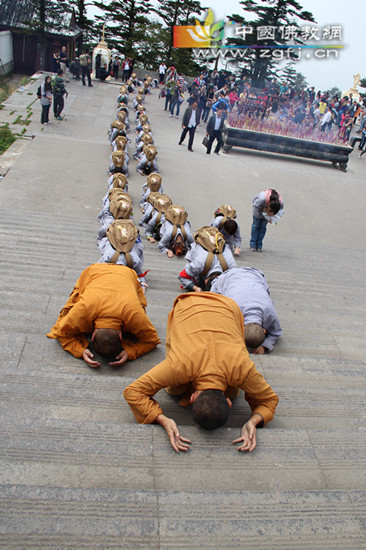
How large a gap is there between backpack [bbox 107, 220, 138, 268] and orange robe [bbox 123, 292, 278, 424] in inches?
70.9

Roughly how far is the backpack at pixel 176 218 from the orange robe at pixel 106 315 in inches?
111

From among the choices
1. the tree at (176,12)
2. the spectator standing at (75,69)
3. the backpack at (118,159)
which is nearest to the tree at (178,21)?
the tree at (176,12)

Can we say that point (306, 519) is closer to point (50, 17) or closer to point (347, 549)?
point (347, 549)

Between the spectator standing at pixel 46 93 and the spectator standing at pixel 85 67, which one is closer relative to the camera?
the spectator standing at pixel 46 93

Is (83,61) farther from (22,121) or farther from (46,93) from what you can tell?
(22,121)

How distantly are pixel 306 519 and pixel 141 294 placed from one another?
241cm

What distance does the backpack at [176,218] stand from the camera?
6383mm

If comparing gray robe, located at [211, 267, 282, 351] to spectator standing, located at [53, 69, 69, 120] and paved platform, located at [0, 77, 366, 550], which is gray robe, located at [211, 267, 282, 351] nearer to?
paved platform, located at [0, 77, 366, 550]

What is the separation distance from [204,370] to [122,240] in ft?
7.59

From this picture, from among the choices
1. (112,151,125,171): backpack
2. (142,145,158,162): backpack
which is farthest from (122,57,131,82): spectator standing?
(112,151,125,171): backpack

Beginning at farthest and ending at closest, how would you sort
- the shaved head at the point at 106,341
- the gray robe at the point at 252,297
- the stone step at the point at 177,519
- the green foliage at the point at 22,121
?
the green foliage at the point at 22,121 → the gray robe at the point at 252,297 → the shaved head at the point at 106,341 → the stone step at the point at 177,519

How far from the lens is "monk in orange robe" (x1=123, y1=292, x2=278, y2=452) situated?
8.38 feet

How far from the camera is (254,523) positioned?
1974 mm

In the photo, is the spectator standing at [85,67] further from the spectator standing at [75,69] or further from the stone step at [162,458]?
the stone step at [162,458]
